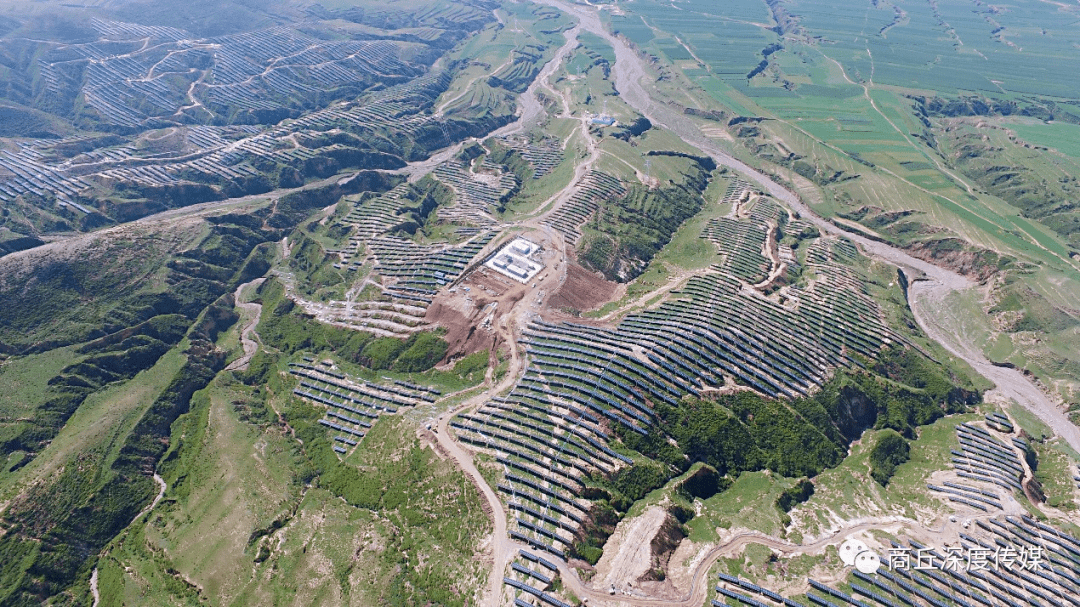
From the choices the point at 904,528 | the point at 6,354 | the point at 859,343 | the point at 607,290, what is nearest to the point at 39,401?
the point at 6,354

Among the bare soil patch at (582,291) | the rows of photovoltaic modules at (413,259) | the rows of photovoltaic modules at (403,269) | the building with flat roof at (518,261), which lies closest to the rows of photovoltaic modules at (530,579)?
the bare soil patch at (582,291)

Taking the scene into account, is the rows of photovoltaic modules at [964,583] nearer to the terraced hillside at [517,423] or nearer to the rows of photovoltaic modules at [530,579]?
the terraced hillside at [517,423]

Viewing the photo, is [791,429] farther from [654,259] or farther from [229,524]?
[229,524]

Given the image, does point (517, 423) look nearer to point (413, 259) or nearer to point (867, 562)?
point (867, 562)

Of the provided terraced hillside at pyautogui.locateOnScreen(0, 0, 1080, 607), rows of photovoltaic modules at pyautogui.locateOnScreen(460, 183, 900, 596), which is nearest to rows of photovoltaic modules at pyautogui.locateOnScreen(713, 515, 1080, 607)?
terraced hillside at pyautogui.locateOnScreen(0, 0, 1080, 607)

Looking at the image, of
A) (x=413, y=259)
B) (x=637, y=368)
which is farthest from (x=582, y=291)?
(x=413, y=259)

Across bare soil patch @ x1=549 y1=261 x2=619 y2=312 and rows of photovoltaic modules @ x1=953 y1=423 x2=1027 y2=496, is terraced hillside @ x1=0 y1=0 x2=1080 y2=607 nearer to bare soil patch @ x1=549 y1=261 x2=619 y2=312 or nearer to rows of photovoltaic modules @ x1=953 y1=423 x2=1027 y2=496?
rows of photovoltaic modules @ x1=953 y1=423 x2=1027 y2=496

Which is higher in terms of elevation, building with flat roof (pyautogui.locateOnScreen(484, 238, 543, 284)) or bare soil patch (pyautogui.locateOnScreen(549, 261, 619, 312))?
building with flat roof (pyautogui.locateOnScreen(484, 238, 543, 284))
